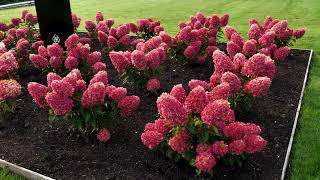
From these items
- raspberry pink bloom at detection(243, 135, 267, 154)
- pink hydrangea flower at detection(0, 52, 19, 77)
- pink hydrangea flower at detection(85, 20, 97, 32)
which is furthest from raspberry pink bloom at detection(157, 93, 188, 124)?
pink hydrangea flower at detection(85, 20, 97, 32)

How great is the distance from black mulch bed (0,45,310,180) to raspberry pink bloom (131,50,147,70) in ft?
1.92

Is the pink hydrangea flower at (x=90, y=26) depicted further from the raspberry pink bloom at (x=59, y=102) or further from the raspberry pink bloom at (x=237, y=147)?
the raspberry pink bloom at (x=237, y=147)

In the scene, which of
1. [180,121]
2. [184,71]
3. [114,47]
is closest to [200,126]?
[180,121]

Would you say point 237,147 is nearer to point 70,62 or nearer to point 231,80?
point 231,80

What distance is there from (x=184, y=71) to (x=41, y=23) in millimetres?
2564

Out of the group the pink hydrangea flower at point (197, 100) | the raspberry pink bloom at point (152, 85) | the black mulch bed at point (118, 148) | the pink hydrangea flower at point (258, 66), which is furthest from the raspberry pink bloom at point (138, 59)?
the pink hydrangea flower at point (197, 100)

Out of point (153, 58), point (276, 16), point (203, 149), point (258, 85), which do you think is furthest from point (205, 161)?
point (276, 16)

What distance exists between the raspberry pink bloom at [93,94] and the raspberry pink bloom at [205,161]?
47.4 inches

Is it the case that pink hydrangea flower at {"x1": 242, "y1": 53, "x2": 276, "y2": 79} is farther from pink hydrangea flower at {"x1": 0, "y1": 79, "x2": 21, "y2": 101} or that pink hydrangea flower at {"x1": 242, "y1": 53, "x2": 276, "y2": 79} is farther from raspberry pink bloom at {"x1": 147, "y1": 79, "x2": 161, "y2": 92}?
pink hydrangea flower at {"x1": 0, "y1": 79, "x2": 21, "y2": 101}

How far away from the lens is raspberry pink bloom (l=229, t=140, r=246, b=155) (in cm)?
392

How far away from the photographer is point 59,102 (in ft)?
14.0

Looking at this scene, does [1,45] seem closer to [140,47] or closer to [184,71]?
[140,47]

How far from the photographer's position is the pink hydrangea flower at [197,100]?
3.90 meters

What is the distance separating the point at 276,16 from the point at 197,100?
1040 centimetres
